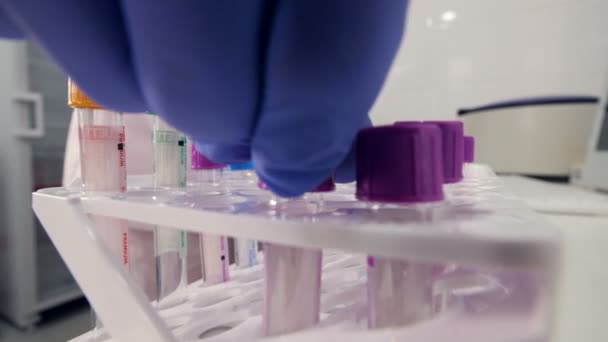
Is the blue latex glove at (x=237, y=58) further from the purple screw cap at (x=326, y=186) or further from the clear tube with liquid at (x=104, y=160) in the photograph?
the clear tube with liquid at (x=104, y=160)

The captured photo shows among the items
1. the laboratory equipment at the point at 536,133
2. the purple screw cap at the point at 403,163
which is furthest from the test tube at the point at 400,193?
the laboratory equipment at the point at 536,133

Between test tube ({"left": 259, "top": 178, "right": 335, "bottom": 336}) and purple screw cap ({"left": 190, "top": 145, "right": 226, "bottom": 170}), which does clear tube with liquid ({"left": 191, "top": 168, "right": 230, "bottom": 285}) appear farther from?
test tube ({"left": 259, "top": 178, "right": 335, "bottom": 336})

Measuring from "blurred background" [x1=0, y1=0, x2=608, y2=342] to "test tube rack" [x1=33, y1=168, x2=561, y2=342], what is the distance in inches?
34.5

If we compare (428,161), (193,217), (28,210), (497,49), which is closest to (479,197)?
(428,161)

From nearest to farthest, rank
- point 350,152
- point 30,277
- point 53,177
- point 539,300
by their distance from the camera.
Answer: point 539,300 → point 350,152 → point 30,277 → point 53,177

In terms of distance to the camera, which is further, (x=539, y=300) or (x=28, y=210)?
(x=28, y=210)

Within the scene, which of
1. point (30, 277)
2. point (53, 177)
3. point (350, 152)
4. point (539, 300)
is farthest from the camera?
point (53, 177)

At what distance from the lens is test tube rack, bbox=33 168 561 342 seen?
5.6 inches

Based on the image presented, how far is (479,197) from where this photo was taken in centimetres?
29

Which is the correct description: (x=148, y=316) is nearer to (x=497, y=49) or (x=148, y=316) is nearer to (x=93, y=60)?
(x=93, y=60)

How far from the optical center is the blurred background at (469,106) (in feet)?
3.53

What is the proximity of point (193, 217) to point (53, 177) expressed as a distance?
123 cm

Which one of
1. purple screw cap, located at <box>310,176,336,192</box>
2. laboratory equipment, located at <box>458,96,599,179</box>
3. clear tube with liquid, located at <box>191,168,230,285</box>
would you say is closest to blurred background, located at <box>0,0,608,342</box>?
laboratory equipment, located at <box>458,96,599,179</box>

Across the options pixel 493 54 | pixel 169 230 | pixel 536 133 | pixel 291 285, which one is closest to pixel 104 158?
pixel 169 230
